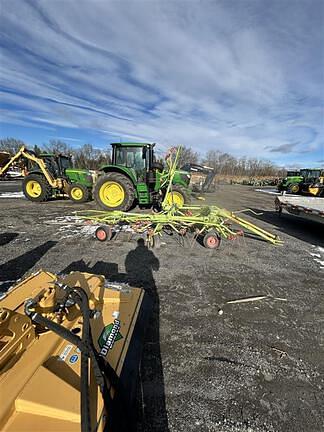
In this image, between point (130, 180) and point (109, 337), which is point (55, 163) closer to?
point (130, 180)

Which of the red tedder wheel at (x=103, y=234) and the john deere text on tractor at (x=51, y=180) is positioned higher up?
the john deere text on tractor at (x=51, y=180)

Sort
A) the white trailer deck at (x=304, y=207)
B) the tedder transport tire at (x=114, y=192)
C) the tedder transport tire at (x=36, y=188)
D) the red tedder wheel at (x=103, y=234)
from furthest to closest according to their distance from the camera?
the tedder transport tire at (x=36, y=188)
the tedder transport tire at (x=114, y=192)
the white trailer deck at (x=304, y=207)
the red tedder wheel at (x=103, y=234)

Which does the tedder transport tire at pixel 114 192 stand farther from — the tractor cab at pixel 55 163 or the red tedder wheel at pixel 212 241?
the tractor cab at pixel 55 163

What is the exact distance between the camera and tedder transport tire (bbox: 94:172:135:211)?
23.8 feet

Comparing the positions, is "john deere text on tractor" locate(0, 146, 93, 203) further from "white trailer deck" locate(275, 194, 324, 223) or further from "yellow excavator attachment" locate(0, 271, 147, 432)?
"yellow excavator attachment" locate(0, 271, 147, 432)

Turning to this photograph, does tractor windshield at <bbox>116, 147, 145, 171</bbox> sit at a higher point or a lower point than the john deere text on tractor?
higher

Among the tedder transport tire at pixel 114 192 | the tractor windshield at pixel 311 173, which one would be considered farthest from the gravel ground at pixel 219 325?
the tractor windshield at pixel 311 173

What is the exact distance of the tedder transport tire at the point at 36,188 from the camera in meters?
9.44

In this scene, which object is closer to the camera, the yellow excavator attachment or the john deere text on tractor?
the yellow excavator attachment

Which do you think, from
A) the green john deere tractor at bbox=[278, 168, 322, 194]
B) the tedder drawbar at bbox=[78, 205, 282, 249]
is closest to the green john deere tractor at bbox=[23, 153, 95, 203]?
the tedder drawbar at bbox=[78, 205, 282, 249]

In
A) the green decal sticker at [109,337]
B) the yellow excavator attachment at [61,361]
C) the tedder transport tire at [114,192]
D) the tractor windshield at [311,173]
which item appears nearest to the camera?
the yellow excavator attachment at [61,361]

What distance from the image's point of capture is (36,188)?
379 inches

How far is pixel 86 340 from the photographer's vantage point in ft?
3.81

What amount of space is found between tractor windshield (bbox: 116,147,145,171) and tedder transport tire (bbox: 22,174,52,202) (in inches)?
154
